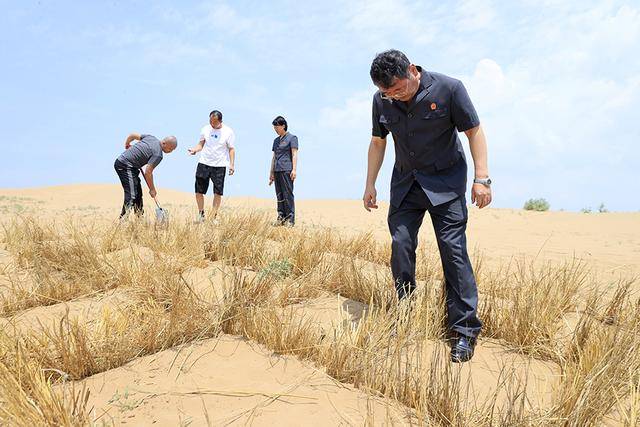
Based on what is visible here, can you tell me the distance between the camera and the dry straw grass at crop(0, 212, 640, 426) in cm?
196

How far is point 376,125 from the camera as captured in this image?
11.1 ft

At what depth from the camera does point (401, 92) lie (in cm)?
284

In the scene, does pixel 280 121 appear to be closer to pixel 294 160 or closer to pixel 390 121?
pixel 294 160

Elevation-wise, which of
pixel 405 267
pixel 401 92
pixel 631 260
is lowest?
pixel 631 260

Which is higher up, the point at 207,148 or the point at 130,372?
the point at 207,148

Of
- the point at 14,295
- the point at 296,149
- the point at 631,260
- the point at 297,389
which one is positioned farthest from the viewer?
the point at 296,149

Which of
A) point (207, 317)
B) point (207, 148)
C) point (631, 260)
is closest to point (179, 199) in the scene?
point (207, 148)

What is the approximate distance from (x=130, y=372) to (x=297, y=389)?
0.91 metres

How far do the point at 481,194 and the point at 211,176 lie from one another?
580 cm

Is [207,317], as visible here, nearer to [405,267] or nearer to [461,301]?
[405,267]

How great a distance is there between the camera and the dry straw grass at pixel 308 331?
1958mm

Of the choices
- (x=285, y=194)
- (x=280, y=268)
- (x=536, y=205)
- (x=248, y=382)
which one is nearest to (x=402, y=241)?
(x=280, y=268)

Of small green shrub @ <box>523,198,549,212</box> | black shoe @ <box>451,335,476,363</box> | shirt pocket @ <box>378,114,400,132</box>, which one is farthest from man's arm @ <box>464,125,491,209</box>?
small green shrub @ <box>523,198,549,212</box>

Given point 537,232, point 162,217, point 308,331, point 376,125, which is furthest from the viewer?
point 537,232
